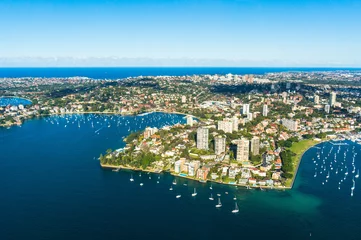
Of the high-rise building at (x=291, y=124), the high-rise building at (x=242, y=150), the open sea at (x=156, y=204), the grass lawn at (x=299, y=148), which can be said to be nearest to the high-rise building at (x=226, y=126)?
the grass lawn at (x=299, y=148)

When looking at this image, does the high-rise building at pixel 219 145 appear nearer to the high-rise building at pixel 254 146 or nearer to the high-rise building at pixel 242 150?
the high-rise building at pixel 242 150

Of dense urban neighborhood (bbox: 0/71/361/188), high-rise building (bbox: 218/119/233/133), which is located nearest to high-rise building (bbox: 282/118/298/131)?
dense urban neighborhood (bbox: 0/71/361/188)

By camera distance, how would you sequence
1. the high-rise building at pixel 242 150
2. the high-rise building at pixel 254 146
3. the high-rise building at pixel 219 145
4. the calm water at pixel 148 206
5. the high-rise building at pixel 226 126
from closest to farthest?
the calm water at pixel 148 206
the high-rise building at pixel 242 150
the high-rise building at pixel 254 146
the high-rise building at pixel 219 145
the high-rise building at pixel 226 126

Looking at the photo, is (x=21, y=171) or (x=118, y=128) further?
(x=118, y=128)

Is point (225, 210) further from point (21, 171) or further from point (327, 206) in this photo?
point (21, 171)

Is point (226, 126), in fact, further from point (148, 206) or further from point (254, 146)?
point (148, 206)

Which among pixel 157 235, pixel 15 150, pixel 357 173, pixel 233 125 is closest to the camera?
pixel 157 235

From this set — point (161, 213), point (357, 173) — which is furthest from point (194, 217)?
point (357, 173)

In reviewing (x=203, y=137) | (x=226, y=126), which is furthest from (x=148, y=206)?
(x=226, y=126)
